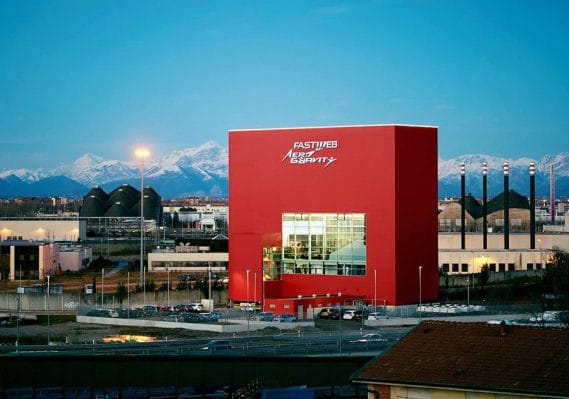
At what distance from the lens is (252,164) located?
58.4m

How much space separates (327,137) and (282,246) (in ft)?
17.9

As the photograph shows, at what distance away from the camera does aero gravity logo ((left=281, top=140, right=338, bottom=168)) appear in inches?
2223

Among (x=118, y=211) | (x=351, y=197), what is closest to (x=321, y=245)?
(x=351, y=197)

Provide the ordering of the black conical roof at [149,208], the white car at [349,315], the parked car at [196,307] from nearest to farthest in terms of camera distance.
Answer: the white car at [349,315] < the parked car at [196,307] < the black conical roof at [149,208]

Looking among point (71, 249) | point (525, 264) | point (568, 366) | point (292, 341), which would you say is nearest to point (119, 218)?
point (71, 249)

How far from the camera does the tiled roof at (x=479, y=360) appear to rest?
60.3 ft

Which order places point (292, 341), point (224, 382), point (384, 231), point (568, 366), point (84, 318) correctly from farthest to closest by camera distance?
1. point (384, 231)
2. point (84, 318)
3. point (292, 341)
4. point (224, 382)
5. point (568, 366)

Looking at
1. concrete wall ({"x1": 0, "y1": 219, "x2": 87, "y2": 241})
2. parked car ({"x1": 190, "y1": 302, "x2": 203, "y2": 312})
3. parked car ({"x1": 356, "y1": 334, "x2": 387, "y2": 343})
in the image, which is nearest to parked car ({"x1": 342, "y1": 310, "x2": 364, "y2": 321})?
parked car ({"x1": 356, "y1": 334, "x2": 387, "y2": 343})

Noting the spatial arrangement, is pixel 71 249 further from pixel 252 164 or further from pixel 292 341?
pixel 292 341

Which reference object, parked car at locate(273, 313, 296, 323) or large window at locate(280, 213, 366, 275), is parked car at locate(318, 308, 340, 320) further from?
large window at locate(280, 213, 366, 275)

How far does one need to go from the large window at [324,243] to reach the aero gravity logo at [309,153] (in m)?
2.40

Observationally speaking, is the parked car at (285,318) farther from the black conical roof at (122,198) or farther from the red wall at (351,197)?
the black conical roof at (122,198)

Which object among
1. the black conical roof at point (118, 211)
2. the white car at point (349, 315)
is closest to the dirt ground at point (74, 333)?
the white car at point (349, 315)

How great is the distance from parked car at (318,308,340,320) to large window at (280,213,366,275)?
140 inches
